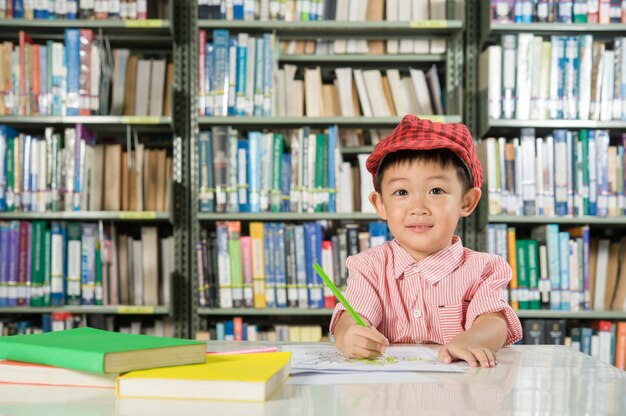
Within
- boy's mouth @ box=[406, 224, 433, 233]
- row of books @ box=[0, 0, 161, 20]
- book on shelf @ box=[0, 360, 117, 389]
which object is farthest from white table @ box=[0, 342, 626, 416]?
row of books @ box=[0, 0, 161, 20]

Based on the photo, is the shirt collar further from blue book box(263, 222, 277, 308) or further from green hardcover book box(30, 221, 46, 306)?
green hardcover book box(30, 221, 46, 306)

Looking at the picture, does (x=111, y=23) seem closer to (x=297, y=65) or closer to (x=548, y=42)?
(x=297, y=65)

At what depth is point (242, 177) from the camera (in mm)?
2932

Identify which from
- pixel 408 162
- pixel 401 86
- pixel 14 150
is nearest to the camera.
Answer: pixel 408 162

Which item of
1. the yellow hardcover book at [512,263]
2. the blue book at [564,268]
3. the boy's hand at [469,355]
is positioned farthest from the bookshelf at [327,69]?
the boy's hand at [469,355]

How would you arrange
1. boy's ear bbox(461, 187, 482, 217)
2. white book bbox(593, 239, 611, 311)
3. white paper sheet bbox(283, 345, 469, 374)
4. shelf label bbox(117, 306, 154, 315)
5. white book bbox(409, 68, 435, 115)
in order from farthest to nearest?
white book bbox(409, 68, 435, 115) → white book bbox(593, 239, 611, 311) → shelf label bbox(117, 306, 154, 315) → boy's ear bbox(461, 187, 482, 217) → white paper sheet bbox(283, 345, 469, 374)

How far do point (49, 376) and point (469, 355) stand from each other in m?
0.52

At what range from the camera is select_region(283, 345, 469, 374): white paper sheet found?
943 mm

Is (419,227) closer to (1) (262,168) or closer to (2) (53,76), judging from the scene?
(1) (262,168)

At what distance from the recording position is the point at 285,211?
294 cm

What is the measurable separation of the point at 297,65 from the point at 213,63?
44 cm

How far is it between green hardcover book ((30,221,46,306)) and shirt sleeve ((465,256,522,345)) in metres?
2.01

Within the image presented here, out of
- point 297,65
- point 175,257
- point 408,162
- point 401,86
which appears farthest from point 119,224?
point 408,162

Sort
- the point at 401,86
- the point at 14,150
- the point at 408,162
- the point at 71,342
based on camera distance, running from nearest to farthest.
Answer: the point at 71,342
the point at 408,162
the point at 14,150
the point at 401,86
